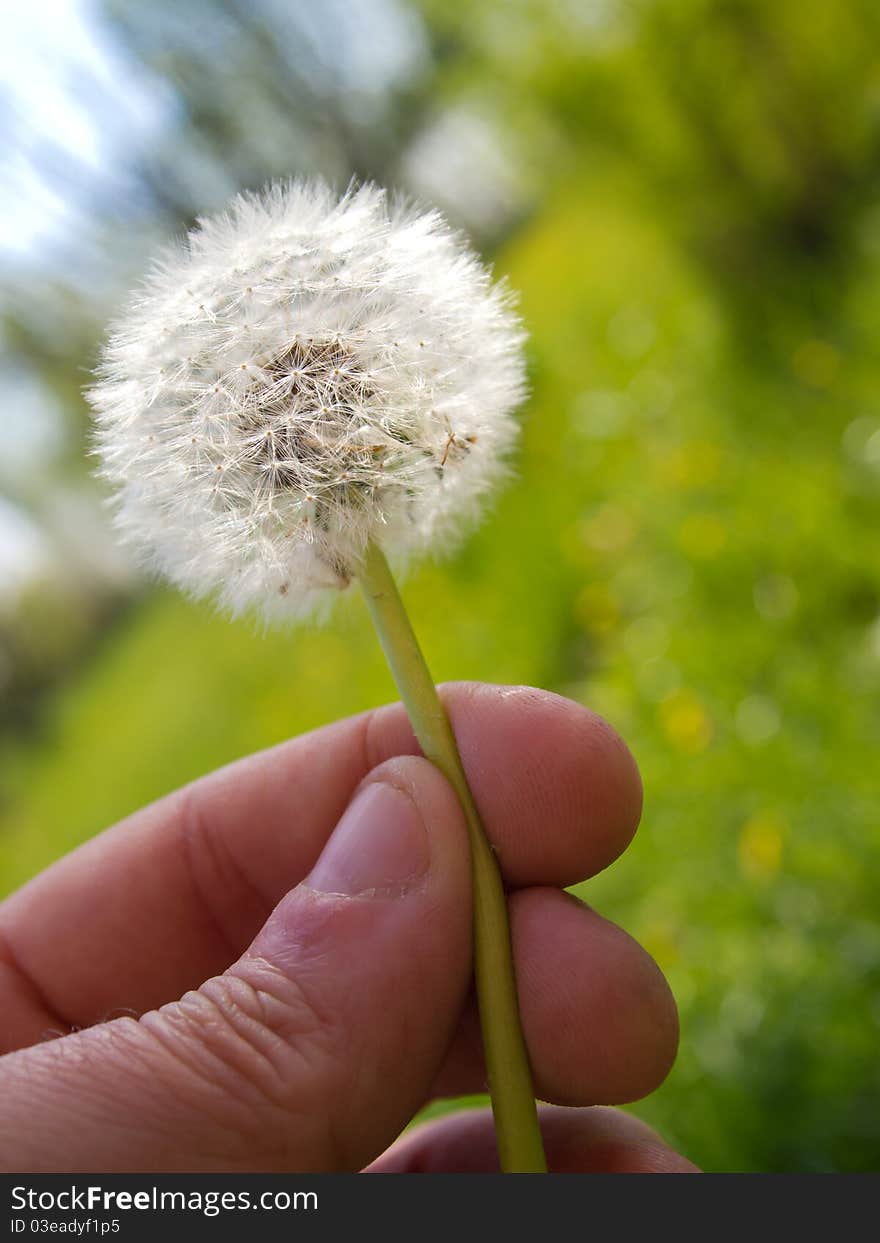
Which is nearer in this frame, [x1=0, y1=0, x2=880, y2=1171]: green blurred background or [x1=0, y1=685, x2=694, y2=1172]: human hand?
[x1=0, y1=685, x2=694, y2=1172]: human hand

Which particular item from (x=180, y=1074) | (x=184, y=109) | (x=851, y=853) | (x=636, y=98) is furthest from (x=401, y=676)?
(x=184, y=109)

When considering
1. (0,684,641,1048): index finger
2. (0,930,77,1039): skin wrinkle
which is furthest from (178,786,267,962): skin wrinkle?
(0,930,77,1039): skin wrinkle

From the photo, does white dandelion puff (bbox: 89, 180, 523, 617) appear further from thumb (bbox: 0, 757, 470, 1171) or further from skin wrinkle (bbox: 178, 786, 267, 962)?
skin wrinkle (bbox: 178, 786, 267, 962)

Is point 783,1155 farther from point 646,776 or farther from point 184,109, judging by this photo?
point 184,109

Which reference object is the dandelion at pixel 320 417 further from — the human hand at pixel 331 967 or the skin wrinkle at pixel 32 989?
the skin wrinkle at pixel 32 989

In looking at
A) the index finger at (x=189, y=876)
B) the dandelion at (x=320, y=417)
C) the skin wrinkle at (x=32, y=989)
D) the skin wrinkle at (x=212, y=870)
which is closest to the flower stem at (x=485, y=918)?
the dandelion at (x=320, y=417)

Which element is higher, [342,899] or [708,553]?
[708,553]
